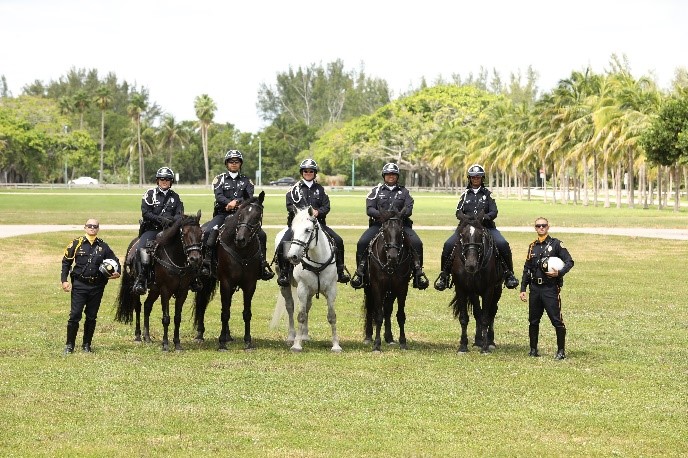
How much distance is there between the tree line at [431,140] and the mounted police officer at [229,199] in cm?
5178

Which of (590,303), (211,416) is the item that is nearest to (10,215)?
(590,303)

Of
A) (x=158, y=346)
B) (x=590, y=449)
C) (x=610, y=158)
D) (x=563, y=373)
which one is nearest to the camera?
(x=590, y=449)

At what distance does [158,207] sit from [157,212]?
84 millimetres

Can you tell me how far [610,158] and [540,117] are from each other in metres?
19.8

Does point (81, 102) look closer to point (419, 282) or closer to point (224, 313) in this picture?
point (224, 313)

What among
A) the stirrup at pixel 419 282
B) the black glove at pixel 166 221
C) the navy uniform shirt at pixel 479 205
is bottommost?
the stirrup at pixel 419 282

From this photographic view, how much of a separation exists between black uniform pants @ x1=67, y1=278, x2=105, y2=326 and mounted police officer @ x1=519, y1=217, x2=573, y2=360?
617cm

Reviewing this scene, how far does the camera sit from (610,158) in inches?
3452

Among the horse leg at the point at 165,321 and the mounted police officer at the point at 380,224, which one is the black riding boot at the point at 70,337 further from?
the mounted police officer at the point at 380,224

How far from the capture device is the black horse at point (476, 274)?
1636cm

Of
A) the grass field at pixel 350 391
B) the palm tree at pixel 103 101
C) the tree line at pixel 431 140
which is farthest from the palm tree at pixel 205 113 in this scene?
the grass field at pixel 350 391

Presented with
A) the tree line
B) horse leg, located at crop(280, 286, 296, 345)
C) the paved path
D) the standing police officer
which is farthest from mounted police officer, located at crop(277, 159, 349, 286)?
the tree line

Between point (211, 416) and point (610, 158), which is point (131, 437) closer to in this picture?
point (211, 416)

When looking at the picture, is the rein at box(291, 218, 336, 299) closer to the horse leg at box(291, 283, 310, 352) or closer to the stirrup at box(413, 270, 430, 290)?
the horse leg at box(291, 283, 310, 352)
